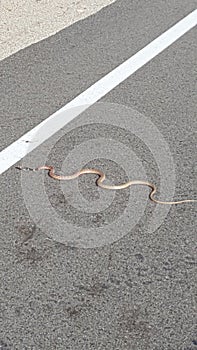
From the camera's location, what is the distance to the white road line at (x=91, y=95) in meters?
5.90

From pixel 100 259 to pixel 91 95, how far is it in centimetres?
262

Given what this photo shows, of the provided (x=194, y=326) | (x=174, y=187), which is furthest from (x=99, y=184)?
(x=194, y=326)

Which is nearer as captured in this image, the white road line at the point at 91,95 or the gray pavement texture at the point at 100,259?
the gray pavement texture at the point at 100,259

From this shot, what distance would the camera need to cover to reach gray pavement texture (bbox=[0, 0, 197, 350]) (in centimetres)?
401

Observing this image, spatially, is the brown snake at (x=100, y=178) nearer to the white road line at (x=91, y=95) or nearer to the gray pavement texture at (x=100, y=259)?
the gray pavement texture at (x=100, y=259)

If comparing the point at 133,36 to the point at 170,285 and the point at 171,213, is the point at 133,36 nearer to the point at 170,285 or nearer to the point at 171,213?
the point at 171,213

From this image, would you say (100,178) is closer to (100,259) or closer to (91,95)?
(100,259)

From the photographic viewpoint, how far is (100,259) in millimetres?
4602

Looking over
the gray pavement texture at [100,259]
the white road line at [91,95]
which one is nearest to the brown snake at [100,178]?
the gray pavement texture at [100,259]

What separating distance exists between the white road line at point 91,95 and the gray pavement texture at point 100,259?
81 millimetres

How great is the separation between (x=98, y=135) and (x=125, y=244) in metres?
1.68

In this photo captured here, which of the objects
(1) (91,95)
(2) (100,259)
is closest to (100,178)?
(2) (100,259)

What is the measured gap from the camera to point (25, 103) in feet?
22.2

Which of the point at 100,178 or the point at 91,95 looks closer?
the point at 100,178
